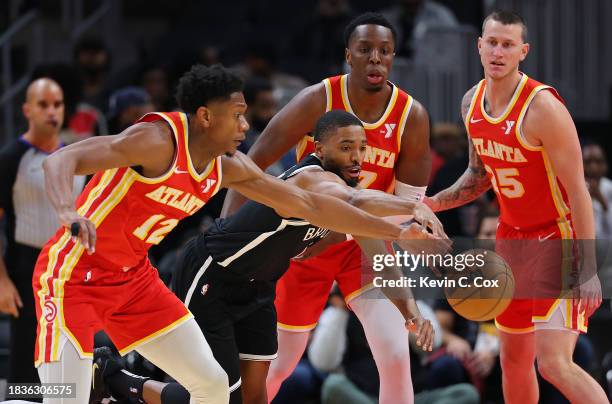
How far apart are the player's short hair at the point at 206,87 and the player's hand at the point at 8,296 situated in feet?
7.28

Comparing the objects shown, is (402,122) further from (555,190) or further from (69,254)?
(69,254)

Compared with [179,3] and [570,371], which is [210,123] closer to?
[570,371]

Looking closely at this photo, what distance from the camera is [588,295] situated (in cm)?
577

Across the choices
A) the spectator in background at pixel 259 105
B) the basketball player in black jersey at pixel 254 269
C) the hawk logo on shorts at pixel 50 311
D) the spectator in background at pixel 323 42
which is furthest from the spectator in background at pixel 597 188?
the hawk logo on shorts at pixel 50 311

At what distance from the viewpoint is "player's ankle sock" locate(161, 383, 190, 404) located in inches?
234

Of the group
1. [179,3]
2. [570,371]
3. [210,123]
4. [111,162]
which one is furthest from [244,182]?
[179,3]

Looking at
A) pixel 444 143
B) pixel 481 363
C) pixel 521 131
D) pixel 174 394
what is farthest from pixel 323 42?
pixel 174 394

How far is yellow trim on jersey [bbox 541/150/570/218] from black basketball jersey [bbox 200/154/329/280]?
1.13 m

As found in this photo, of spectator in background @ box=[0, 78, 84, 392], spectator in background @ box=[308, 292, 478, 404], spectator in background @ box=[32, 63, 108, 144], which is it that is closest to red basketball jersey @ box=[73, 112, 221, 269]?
spectator in background @ box=[0, 78, 84, 392]

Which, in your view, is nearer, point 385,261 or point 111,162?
point 111,162

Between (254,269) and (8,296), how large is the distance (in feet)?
6.25

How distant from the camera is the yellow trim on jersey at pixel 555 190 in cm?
584

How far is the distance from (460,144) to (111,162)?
17.7ft

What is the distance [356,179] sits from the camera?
5.84 m
